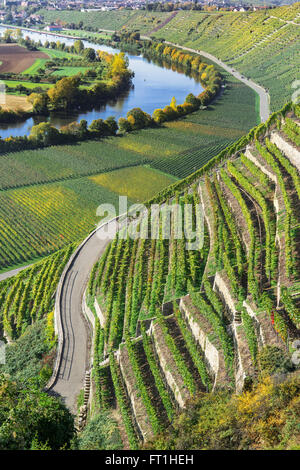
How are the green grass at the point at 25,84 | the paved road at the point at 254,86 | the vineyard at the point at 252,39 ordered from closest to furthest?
1. the paved road at the point at 254,86
2. the vineyard at the point at 252,39
3. the green grass at the point at 25,84

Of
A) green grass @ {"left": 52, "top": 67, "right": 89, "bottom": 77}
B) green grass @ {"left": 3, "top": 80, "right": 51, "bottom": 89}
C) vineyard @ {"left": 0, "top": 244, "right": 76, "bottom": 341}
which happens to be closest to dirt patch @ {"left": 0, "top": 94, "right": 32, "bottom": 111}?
green grass @ {"left": 3, "top": 80, "right": 51, "bottom": 89}

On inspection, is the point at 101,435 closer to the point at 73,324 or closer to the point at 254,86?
the point at 73,324

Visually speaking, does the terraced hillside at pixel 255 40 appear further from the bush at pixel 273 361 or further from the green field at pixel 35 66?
the bush at pixel 273 361

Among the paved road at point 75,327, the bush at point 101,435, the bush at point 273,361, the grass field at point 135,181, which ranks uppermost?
the bush at point 273,361

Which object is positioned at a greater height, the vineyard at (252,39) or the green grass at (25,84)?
the vineyard at (252,39)

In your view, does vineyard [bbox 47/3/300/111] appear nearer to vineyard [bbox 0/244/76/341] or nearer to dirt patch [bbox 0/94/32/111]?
dirt patch [bbox 0/94/32/111]

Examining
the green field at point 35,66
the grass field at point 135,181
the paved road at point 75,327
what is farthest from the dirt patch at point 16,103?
the paved road at point 75,327

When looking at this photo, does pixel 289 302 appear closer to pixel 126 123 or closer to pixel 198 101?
pixel 126 123
